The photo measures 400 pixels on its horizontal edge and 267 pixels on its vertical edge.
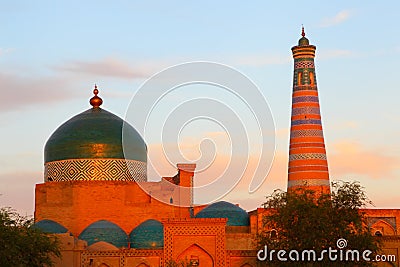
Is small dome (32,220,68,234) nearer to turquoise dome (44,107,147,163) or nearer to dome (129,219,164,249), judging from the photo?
dome (129,219,164,249)

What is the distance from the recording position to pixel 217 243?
34.3 meters

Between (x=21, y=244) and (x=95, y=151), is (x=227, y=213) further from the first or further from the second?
(x=21, y=244)

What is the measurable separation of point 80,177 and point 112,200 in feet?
5.73

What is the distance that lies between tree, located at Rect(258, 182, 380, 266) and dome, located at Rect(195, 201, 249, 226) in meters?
8.00

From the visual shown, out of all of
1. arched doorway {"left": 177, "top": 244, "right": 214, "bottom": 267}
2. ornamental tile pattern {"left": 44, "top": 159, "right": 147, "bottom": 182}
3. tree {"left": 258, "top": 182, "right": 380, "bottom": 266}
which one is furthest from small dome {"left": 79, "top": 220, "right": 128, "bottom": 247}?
tree {"left": 258, "top": 182, "right": 380, "bottom": 266}

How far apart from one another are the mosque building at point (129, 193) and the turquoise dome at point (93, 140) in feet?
0.14

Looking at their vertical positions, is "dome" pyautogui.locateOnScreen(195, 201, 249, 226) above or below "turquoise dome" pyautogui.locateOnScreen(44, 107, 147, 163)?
below

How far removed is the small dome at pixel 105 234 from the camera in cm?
3762

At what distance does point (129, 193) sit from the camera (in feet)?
130

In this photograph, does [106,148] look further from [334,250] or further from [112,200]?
[334,250]

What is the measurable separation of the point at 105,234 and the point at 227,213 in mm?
5349

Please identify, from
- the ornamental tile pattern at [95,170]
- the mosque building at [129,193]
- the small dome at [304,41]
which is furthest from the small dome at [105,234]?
the small dome at [304,41]

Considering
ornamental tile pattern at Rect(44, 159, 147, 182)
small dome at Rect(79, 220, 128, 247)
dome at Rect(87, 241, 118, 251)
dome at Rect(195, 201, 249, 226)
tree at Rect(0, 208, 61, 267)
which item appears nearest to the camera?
tree at Rect(0, 208, 61, 267)

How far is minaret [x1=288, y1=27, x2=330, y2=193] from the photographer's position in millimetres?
42281
